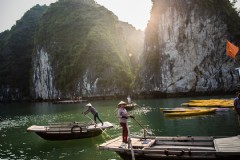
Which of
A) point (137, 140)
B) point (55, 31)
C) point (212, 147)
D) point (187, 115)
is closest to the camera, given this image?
point (212, 147)

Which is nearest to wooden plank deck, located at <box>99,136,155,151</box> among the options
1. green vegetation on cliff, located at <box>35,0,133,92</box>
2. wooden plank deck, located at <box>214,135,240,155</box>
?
wooden plank deck, located at <box>214,135,240,155</box>

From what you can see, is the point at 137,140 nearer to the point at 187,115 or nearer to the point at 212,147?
the point at 212,147

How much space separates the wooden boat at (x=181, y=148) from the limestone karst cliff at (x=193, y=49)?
185ft

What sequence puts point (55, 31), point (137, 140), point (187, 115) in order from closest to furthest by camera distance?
point (137, 140)
point (187, 115)
point (55, 31)

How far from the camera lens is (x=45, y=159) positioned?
1698cm

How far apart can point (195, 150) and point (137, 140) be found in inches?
147

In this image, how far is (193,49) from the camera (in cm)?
7181

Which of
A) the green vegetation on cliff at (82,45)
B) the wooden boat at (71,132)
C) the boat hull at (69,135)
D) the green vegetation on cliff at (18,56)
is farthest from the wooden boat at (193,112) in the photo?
the green vegetation on cliff at (18,56)

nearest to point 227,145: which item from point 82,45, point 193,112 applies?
point 193,112

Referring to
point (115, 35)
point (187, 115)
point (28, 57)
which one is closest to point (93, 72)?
point (115, 35)

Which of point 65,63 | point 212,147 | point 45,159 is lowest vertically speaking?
point 45,159

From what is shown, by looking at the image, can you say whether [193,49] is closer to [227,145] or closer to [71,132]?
[71,132]

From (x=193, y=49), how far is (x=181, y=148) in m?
63.0

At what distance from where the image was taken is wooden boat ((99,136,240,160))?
11.1m
